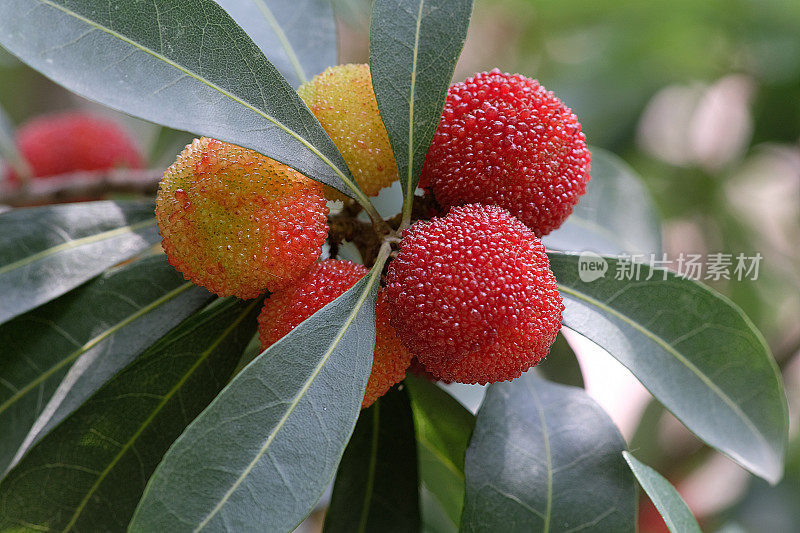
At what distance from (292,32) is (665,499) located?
0.65 metres

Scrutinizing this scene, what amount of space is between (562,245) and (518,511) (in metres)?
0.37

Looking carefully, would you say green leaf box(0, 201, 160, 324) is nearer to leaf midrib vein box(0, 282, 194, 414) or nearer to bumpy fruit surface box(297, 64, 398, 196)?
leaf midrib vein box(0, 282, 194, 414)

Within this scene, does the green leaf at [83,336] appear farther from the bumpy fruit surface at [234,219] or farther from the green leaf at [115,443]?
the bumpy fruit surface at [234,219]

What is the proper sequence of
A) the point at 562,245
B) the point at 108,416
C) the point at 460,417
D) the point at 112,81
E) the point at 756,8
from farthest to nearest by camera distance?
the point at 756,8 < the point at 562,245 < the point at 460,417 < the point at 108,416 < the point at 112,81

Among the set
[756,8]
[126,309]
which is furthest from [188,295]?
[756,8]

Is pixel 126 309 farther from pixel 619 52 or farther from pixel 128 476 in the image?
pixel 619 52

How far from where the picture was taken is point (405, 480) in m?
0.75

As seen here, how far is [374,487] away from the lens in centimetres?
75

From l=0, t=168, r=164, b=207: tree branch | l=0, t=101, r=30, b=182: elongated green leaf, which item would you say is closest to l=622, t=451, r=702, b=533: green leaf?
l=0, t=168, r=164, b=207: tree branch

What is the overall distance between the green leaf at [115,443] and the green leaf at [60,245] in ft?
0.38

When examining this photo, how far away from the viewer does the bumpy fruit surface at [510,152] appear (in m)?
0.58

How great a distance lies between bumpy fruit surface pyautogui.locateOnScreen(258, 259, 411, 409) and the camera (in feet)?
1.81

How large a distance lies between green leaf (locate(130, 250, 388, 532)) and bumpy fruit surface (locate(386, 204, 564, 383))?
53 millimetres

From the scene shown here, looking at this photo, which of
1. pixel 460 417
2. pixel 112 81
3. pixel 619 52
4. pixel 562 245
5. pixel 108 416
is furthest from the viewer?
pixel 619 52
